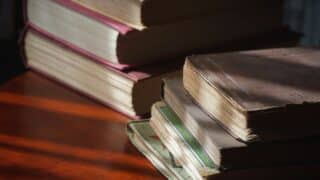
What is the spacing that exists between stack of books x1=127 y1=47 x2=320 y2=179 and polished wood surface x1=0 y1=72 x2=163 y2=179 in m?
0.04

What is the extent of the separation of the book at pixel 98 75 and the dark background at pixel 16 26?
228 mm

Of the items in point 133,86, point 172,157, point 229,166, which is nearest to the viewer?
point 229,166

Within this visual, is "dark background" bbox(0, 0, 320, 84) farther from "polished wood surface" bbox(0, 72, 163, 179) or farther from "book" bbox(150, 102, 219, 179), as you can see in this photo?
"book" bbox(150, 102, 219, 179)

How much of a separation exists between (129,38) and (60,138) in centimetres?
16

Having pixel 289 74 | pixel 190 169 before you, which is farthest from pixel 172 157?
pixel 289 74

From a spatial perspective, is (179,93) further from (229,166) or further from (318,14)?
(318,14)

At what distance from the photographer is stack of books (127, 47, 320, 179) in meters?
0.73

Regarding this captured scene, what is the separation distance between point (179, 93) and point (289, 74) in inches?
5.2

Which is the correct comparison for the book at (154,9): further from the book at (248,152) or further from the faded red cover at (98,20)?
the book at (248,152)

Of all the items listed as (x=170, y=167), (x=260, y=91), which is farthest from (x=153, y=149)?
(x=260, y=91)

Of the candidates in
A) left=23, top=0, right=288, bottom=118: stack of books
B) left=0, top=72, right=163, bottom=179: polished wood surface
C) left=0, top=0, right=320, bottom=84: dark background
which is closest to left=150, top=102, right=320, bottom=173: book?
left=0, top=72, right=163, bottom=179: polished wood surface

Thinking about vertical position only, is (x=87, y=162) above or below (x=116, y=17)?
below

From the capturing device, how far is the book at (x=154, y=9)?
3.14 feet

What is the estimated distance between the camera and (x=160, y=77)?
98 cm
